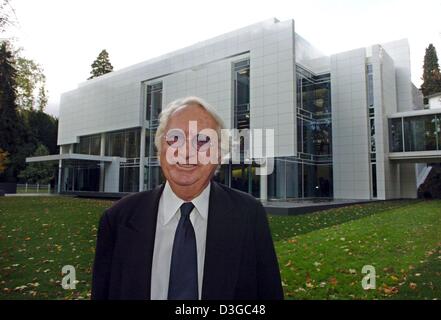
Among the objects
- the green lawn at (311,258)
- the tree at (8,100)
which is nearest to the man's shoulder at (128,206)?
the green lawn at (311,258)

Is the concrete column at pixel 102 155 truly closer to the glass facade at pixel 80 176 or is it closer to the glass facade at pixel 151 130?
the glass facade at pixel 80 176

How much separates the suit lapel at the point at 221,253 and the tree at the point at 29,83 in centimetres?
863

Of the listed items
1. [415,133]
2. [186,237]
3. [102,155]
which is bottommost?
[186,237]

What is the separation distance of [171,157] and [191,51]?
18.9 metres

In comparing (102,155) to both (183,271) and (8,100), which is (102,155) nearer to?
(8,100)

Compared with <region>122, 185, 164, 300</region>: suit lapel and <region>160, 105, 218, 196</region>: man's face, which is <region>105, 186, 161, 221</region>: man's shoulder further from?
<region>160, 105, 218, 196</region>: man's face

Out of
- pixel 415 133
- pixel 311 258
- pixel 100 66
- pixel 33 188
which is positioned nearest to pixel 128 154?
pixel 33 188

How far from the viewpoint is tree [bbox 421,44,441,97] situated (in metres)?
30.3

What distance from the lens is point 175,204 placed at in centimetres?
146

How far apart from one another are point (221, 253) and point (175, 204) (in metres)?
0.32

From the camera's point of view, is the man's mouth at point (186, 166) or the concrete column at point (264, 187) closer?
the man's mouth at point (186, 166)

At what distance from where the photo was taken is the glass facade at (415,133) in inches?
693

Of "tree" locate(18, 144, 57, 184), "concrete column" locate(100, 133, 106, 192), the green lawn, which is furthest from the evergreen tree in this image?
"tree" locate(18, 144, 57, 184)

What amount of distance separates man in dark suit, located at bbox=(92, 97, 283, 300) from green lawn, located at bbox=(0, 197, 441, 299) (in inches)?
82.0
